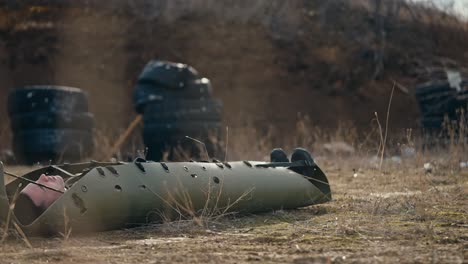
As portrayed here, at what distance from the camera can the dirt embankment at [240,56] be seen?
71.5ft

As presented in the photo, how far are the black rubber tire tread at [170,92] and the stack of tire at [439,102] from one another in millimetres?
4292

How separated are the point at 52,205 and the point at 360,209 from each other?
6.74 feet

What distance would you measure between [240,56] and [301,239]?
1922cm

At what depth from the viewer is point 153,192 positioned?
4.48 m

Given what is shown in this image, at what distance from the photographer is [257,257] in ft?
11.1

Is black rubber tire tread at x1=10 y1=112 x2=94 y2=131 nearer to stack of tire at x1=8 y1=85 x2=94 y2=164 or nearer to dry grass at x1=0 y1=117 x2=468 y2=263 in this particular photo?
stack of tire at x1=8 y1=85 x2=94 y2=164

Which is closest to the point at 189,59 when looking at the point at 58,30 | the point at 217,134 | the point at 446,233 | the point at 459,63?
the point at 58,30

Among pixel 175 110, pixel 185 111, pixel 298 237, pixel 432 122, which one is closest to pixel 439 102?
pixel 432 122

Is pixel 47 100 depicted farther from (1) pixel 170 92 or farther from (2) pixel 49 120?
(1) pixel 170 92

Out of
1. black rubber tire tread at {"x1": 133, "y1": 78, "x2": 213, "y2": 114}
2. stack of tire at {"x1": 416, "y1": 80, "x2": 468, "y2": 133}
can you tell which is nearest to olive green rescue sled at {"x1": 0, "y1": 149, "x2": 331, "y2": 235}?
black rubber tire tread at {"x1": 133, "y1": 78, "x2": 213, "y2": 114}

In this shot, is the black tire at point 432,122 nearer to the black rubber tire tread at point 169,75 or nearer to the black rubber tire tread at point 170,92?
the black rubber tire tread at point 170,92

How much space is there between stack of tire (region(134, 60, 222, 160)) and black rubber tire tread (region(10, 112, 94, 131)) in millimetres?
1152

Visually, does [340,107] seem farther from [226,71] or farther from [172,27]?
[172,27]

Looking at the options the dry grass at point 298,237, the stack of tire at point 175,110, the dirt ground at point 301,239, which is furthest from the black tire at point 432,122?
the dirt ground at point 301,239
